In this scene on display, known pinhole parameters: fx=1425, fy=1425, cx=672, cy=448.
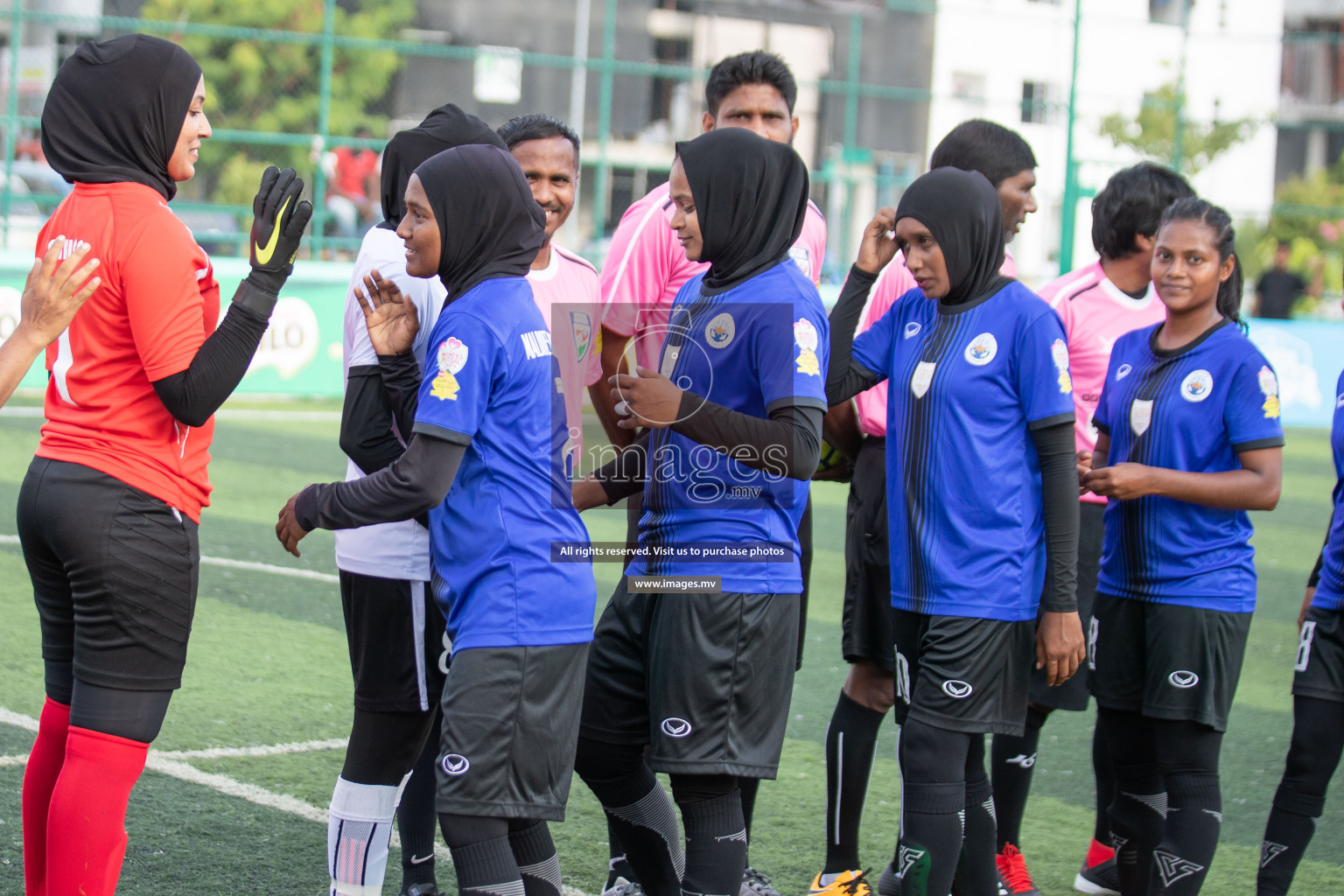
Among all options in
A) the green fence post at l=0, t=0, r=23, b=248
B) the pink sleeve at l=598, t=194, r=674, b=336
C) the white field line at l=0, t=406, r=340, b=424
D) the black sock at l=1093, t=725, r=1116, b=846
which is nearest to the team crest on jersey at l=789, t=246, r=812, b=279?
the pink sleeve at l=598, t=194, r=674, b=336

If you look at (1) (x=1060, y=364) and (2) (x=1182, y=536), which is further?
(2) (x=1182, y=536)

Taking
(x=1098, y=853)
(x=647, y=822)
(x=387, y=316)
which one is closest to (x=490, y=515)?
(x=387, y=316)

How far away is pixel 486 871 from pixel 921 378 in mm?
1655

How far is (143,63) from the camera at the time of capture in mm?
A: 3178

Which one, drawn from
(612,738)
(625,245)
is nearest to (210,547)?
(625,245)

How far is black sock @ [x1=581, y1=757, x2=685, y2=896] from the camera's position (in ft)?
11.7

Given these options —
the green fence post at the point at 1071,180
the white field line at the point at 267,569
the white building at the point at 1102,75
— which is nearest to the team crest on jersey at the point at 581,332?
the white field line at the point at 267,569

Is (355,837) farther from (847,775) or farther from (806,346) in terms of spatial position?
(806,346)

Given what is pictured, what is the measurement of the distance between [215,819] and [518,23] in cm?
3254

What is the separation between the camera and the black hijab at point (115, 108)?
10.4 feet

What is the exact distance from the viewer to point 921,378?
146 inches

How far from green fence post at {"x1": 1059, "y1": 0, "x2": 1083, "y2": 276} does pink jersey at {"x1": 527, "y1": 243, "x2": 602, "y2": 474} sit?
14493mm

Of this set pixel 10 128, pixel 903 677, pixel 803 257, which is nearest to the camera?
pixel 903 677

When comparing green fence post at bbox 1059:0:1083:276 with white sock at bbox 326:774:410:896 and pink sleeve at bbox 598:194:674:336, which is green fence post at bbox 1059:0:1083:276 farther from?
white sock at bbox 326:774:410:896
